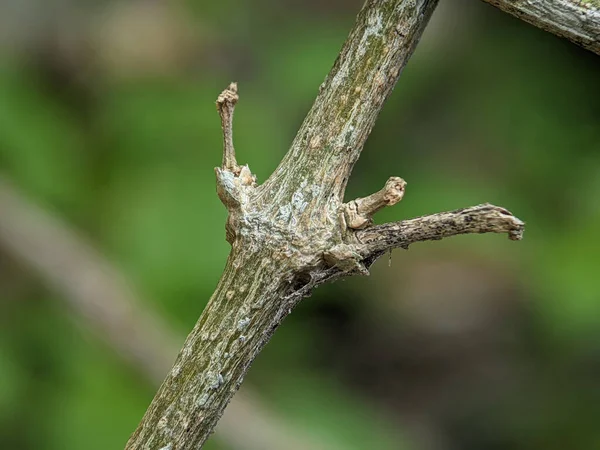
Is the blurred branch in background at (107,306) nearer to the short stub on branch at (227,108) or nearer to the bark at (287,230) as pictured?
the bark at (287,230)

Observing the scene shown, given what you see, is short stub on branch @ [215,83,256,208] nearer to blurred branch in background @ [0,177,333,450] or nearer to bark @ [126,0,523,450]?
bark @ [126,0,523,450]

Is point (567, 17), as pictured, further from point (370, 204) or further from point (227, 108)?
point (227, 108)

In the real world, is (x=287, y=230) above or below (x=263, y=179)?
below

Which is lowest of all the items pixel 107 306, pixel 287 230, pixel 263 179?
pixel 287 230

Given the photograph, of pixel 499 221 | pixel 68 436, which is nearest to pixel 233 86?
pixel 499 221

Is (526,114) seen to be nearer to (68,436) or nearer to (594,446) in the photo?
(594,446)

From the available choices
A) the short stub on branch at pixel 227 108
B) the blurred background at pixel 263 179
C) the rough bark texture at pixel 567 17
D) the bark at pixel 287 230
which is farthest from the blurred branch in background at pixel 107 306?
the rough bark texture at pixel 567 17

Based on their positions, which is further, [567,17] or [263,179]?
[263,179]

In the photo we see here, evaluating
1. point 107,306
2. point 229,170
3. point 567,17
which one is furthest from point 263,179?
point 567,17
